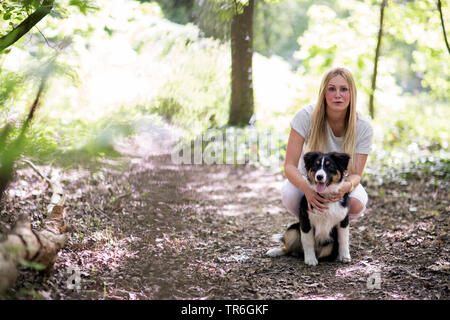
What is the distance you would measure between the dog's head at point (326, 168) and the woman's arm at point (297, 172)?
0.23 feet

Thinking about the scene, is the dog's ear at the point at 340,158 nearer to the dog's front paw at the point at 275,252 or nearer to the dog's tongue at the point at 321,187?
the dog's tongue at the point at 321,187

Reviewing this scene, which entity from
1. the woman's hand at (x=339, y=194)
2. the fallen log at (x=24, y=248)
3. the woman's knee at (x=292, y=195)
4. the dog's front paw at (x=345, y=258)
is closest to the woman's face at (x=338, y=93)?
the woman's hand at (x=339, y=194)

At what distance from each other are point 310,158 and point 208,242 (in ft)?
4.54

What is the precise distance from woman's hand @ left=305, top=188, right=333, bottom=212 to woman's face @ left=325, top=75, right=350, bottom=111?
2.78ft

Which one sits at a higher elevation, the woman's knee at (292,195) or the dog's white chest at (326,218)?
the woman's knee at (292,195)

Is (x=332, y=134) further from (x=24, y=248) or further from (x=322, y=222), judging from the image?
(x=24, y=248)

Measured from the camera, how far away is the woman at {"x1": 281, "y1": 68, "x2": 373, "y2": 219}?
347 cm

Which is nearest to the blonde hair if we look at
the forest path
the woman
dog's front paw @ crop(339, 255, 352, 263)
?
the woman

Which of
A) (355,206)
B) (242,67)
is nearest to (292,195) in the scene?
(355,206)

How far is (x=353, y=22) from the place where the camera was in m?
9.98

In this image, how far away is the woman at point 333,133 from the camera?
137 inches

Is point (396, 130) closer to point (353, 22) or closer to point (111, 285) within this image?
point (353, 22)

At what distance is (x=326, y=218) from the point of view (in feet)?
10.9
